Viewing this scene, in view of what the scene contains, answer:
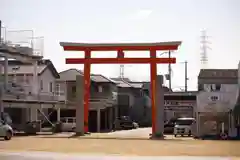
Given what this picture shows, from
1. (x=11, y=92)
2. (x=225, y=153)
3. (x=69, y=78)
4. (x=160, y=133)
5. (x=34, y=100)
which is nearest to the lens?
(x=225, y=153)

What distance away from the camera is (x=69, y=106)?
51938 millimetres

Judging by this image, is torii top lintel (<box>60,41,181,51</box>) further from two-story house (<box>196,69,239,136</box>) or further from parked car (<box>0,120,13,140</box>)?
parked car (<box>0,120,13,140</box>)

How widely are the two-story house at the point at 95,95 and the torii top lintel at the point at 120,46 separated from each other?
17.4 metres

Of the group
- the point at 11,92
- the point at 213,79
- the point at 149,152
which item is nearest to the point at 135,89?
the point at 213,79

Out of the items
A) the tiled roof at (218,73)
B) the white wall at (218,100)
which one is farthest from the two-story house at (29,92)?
the tiled roof at (218,73)

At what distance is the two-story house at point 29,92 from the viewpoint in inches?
1633

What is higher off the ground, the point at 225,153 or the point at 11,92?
the point at 11,92

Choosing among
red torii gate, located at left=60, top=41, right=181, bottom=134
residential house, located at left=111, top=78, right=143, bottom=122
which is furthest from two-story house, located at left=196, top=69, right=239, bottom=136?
residential house, located at left=111, top=78, right=143, bottom=122

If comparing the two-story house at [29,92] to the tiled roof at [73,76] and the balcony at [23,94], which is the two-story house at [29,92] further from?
the tiled roof at [73,76]

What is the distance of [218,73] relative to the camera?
236ft

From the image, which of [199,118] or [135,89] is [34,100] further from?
[135,89]

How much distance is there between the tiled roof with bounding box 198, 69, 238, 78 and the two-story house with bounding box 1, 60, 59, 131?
2696cm

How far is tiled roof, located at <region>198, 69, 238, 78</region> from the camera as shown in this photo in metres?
70.7

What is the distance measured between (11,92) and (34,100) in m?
3.55
